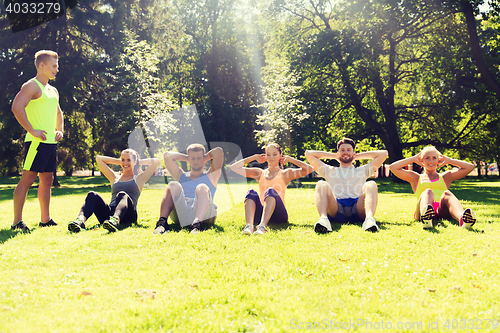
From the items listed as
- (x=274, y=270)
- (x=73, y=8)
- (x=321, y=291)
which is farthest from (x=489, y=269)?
(x=73, y=8)

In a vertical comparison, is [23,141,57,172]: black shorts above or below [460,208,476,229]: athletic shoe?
above

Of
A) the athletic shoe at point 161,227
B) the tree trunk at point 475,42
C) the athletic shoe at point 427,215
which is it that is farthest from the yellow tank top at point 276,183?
the tree trunk at point 475,42

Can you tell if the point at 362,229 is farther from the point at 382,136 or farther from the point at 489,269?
the point at 382,136

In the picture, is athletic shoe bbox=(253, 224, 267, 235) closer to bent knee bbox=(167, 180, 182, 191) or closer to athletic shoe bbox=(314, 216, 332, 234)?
athletic shoe bbox=(314, 216, 332, 234)

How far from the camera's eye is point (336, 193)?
6547 mm

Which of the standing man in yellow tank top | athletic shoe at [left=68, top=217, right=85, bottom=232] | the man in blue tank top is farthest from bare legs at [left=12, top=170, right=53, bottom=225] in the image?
the man in blue tank top

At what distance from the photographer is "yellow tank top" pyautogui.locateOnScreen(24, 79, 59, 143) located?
604 centimetres

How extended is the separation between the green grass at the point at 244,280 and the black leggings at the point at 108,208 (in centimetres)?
61

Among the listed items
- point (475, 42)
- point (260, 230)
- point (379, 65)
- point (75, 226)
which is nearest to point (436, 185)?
point (260, 230)

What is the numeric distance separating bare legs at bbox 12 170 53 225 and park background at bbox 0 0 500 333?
1.31 ft

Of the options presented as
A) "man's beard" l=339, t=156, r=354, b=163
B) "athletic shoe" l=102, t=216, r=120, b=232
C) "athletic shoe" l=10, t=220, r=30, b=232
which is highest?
"man's beard" l=339, t=156, r=354, b=163

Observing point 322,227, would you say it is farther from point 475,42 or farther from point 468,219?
point 475,42

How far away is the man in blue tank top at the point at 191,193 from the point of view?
5848mm

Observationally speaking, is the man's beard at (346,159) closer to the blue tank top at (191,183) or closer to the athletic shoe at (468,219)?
the athletic shoe at (468,219)
